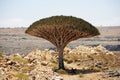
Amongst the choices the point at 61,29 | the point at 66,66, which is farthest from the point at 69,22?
the point at 66,66

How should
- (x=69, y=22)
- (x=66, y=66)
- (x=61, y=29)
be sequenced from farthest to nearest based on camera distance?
(x=66, y=66) < (x=61, y=29) < (x=69, y=22)

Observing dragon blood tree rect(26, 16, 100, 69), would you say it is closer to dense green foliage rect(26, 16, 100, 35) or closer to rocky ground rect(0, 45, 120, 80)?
dense green foliage rect(26, 16, 100, 35)

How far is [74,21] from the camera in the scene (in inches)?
998

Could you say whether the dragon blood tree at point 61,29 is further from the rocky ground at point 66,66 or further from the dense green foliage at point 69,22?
the rocky ground at point 66,66

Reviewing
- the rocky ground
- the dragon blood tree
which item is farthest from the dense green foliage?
the rocky ground

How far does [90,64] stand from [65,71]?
6227 mm

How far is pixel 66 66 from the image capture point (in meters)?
31.0

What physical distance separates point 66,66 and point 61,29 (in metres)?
6.14

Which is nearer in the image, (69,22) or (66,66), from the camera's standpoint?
(69,22)

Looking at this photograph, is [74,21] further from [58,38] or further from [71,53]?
[71,53]

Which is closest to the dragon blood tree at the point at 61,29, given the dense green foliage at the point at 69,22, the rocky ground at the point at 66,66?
the dense green foliage at the point at 69,22

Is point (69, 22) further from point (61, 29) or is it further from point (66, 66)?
point (66, 66)

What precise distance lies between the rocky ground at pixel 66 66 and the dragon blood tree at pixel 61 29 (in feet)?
8.39

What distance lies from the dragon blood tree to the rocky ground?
8.39ft
